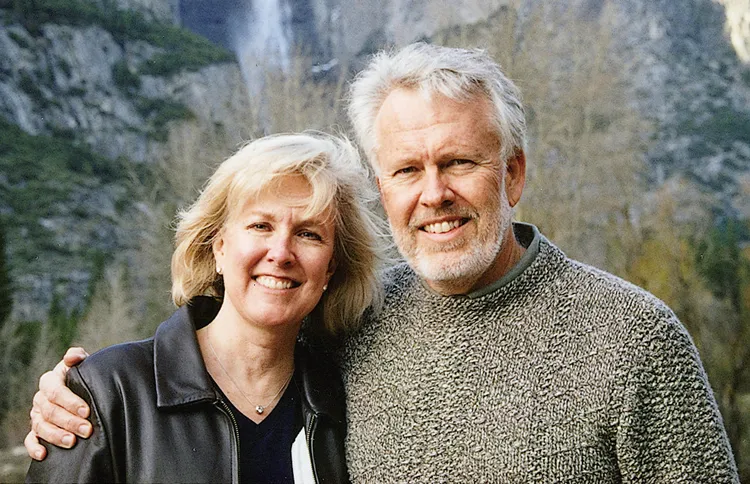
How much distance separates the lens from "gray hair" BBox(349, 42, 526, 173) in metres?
1.77

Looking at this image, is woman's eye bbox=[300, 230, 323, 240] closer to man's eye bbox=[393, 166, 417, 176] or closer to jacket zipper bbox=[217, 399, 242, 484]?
man's eye bbox=[393, 166, 417, 176]

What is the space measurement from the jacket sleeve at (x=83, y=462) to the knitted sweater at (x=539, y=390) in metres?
0.59

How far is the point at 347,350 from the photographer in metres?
2.03

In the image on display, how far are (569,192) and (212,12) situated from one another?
1311 centimetres

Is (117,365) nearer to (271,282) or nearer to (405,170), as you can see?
(271,282)

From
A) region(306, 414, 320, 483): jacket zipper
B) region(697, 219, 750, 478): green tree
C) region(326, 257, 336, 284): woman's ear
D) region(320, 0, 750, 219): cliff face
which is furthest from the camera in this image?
region(320, 0, 750, 219): cliff face

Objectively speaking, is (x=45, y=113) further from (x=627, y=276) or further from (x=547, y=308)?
(x=547, y=308)

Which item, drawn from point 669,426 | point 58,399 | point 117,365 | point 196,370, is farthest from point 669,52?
point 58,399

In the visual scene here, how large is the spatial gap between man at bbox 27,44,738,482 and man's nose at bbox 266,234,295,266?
272 mm

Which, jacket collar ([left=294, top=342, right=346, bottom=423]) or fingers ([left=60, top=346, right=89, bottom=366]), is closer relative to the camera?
fingers ([left=60, top=346, right=89, bottom=366])

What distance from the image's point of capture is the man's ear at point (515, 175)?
1.87 meters

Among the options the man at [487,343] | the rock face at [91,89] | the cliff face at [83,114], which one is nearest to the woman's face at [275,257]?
the man at [487,343]

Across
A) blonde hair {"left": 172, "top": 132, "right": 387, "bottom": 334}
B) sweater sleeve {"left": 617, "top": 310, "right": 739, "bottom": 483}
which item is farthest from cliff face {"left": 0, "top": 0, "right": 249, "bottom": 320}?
sweater sleeve {"left": 617, "top": 310, "right": 739, "bottom": 483}

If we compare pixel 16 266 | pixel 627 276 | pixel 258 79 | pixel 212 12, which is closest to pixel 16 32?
pixel 212 12
